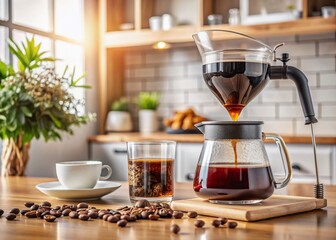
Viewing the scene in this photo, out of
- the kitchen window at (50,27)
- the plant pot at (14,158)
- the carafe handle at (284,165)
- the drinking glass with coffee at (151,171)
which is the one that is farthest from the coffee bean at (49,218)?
the kitchen window at (50,27)

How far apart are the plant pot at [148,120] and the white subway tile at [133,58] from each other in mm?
453

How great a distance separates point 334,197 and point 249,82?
43 centimetres

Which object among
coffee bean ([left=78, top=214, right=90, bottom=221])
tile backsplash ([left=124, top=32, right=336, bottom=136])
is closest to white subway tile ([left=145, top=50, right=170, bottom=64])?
tile backsplash ([left=124, top=32, right=336, bottom=136])

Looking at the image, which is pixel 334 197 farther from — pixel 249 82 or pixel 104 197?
pixel 104 197

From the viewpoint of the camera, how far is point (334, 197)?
4.84 ft

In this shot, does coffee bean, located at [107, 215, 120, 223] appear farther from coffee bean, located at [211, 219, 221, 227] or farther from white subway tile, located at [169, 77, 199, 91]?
white subway tile, located at [169, 77, 199, 91]

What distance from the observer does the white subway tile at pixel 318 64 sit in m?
3.69

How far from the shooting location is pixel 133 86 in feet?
A: 14.2

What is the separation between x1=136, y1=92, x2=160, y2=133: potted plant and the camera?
4.04 meters

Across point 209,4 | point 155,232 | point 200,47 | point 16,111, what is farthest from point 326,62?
point 155,232

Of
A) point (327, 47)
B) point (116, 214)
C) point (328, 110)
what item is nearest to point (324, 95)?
point (328, 110)

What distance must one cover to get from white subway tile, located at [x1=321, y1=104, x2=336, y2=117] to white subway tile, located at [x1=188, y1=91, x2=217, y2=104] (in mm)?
779

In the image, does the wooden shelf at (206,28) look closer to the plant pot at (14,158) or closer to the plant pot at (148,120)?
the plant pot at (148,120)

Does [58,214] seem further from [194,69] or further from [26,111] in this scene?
[194,69]
